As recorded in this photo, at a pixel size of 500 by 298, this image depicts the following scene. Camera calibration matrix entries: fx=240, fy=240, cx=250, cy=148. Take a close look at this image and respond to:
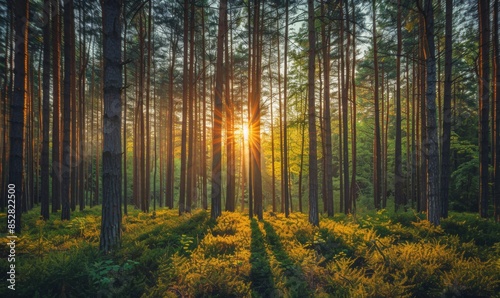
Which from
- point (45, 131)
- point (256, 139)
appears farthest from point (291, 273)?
point (45, 131)

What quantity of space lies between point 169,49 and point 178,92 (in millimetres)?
5475

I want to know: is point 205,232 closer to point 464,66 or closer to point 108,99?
point 108,99

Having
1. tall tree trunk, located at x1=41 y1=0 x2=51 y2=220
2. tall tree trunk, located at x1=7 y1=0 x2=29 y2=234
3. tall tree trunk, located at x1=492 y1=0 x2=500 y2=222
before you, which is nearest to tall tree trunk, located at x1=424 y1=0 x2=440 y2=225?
tall tree trunk, located at x1=492 y1=0 x2=500 y2=222

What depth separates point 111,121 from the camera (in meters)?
5.20

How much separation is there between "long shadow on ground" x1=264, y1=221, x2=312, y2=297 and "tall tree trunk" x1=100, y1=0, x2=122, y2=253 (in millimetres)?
3769

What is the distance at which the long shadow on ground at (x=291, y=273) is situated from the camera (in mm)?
4117

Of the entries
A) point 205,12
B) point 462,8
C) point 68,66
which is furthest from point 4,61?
point 462,8

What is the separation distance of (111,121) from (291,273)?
16.5ft

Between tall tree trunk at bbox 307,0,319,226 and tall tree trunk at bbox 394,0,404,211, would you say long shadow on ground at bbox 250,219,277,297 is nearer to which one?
tall tree trunk at bbox 307,0,319,226

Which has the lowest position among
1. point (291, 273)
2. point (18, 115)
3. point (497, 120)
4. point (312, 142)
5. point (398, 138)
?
point (291, 273)

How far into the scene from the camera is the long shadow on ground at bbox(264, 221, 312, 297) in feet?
13.5

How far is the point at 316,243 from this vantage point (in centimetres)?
656

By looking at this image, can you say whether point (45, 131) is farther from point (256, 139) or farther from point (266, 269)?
→ point (266, 269)

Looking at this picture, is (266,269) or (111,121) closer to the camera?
(266,269)
